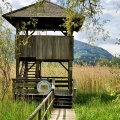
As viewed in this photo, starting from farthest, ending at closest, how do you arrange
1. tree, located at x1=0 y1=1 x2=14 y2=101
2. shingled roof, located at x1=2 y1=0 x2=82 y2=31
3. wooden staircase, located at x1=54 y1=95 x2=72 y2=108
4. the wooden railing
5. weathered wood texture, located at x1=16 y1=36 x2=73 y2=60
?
weathered wood texture, located at x1=16 y1=36 x2=73 y2=60 → shingled roof, located at x1=2 y1=0 x2=82 y2=31 → wooden staircase, located at x1=54 y1=95 x2=72 y2=108 → tree, located at x1=0 y1=1 x2=14 y2=101 → the wooden railing

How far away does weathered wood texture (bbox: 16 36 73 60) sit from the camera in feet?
61.4

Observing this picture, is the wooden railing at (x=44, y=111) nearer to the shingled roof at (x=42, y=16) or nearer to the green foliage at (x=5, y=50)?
the green foliage at (x=5, y=50)

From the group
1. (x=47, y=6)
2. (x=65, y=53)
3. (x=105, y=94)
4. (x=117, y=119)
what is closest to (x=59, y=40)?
(x=65, y=53)

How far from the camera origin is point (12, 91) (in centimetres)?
1780

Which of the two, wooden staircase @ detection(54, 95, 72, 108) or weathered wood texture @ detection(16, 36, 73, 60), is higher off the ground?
weathered wood texture @ detection(16, 36, 73, 60)

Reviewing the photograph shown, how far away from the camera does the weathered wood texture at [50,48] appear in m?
18.7

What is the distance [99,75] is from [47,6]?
16.7 ft

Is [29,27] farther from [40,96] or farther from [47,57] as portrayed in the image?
[40,96]

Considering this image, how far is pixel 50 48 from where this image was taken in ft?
61.6

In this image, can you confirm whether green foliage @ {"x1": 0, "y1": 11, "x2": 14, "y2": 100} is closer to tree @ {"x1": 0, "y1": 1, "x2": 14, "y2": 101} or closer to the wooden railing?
tree @ {"x1": 0, "y1": 1, "x2": 14, "y2": 101}

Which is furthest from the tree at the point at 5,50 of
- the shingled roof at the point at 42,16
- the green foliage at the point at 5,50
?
the shingled roof at the point at 42,16

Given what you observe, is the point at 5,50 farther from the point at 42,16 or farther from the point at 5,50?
the point at 42,16

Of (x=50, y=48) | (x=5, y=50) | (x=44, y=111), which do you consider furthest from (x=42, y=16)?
(x=44, y=111)

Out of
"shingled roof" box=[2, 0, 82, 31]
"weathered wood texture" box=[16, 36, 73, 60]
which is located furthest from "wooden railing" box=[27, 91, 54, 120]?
"shingled roof" box=[2, 0, 82, 31]
